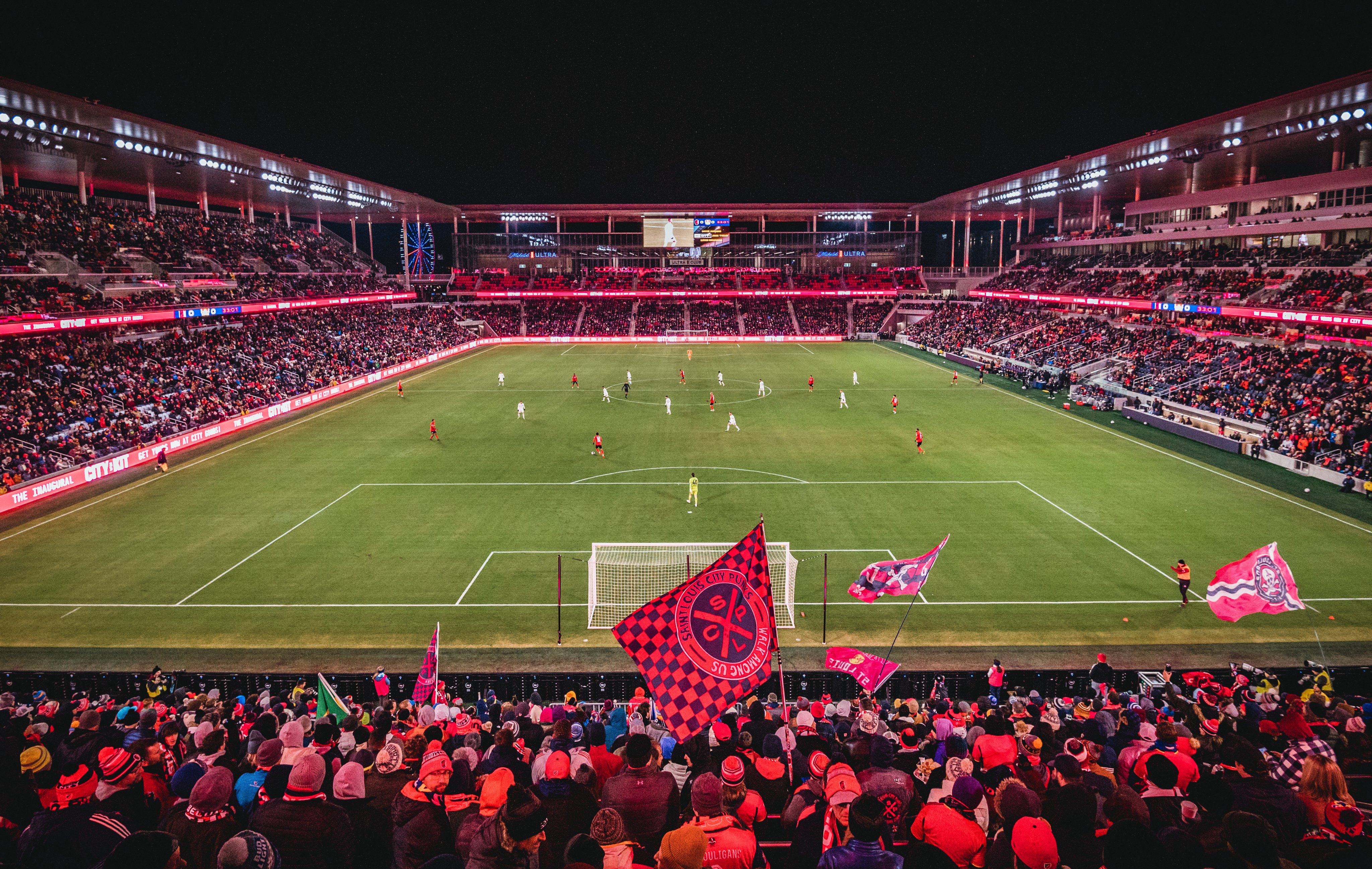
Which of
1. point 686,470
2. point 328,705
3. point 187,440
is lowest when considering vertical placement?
point 686,470

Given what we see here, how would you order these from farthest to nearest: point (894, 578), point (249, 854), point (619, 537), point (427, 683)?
point (619, 537) → point (894, 578) → point (427, 683) → point (249, 854)

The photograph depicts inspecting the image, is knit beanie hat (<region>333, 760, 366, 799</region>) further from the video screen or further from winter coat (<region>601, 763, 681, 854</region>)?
the video screen

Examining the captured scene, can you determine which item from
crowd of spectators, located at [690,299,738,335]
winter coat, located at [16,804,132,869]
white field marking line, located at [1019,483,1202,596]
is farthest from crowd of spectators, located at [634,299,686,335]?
winter coat, located at [16,804,132,869]

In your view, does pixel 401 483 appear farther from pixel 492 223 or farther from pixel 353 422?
pixel 492 223

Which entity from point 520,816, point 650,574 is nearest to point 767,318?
point 650,574

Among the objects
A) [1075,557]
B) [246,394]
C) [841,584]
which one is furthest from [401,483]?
[1075,557]

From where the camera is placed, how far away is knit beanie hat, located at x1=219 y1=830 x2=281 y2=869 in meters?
4.23

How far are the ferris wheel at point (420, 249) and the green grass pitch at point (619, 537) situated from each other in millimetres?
64451

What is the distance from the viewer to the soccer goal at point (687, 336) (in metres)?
88.6

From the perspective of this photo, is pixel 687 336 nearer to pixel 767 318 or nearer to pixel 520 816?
pixel 767 318

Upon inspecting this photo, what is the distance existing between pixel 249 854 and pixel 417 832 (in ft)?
3.75

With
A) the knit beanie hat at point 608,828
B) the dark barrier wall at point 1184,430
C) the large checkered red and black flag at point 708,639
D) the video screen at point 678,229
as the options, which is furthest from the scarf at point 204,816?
the video screen at point 678,229

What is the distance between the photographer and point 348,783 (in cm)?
563

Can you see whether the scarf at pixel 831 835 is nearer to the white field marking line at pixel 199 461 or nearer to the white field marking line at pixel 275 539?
the white field marking line at pixel 275 539
